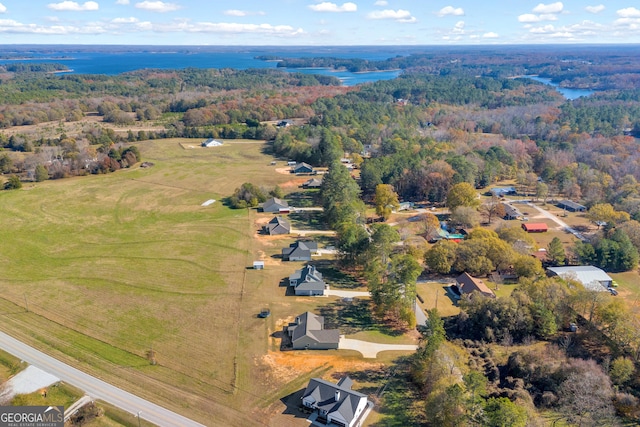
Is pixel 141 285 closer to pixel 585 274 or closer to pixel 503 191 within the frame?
pixel 585 274

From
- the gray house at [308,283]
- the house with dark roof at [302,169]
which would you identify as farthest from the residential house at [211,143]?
the gray house at [308,283]

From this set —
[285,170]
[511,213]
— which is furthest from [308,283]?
[285,170]

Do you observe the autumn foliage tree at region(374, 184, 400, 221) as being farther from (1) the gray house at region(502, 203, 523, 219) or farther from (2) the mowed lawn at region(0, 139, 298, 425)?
(2) the mowed lawn at region(0, 139, 298, 425)

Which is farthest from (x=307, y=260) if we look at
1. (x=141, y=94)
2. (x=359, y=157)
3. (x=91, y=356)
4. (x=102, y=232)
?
(x=141, y=94)

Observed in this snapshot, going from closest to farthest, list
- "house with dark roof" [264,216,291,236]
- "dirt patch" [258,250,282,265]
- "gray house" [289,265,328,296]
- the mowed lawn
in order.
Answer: the mowed lawn → "gray house" [289,265,328,296] → "dirt patch" [258,250,282,265] → "house with dark roof" [264,216,291,236]

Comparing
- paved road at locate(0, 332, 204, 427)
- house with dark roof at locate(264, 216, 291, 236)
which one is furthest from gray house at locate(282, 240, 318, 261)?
paved road at locate(0, 332, 204, 427)
